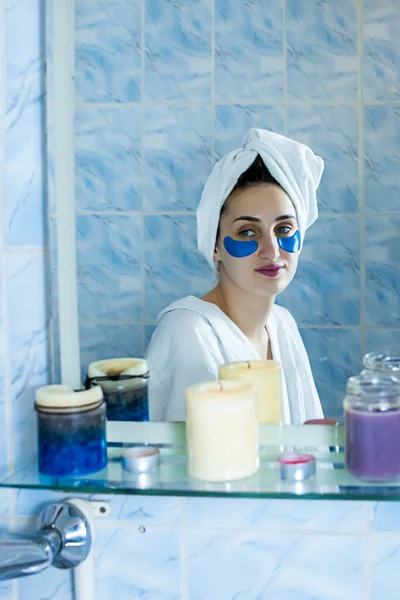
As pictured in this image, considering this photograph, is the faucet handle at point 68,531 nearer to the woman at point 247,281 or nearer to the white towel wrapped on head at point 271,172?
the woman at point 247,281

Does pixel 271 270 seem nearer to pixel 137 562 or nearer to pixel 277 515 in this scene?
pixel 277 515

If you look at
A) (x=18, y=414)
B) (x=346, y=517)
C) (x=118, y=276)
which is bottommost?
(x=346, y=517)

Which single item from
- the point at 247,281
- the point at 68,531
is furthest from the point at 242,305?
the point at 68,531

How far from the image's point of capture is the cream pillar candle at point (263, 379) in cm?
93

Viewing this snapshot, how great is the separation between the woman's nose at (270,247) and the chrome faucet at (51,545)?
0.40 meters

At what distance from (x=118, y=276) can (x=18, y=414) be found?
227mm

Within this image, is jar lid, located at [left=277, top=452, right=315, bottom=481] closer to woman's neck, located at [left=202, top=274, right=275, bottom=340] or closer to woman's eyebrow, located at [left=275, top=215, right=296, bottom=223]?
woman's neck, located at [left=202, top=274, right=275, bottom=340]

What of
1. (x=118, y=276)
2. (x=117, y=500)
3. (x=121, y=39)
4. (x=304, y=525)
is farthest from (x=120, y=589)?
(x=121, y=39)

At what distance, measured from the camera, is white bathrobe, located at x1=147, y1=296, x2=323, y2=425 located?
3.09 ft

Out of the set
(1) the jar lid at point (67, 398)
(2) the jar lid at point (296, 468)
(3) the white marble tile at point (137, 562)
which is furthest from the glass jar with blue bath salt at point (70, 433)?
(2) the jar lid at point (296, 468)

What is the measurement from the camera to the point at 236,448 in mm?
856

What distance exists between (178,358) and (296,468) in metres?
0.21

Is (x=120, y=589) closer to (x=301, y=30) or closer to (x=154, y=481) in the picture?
(x=154, y=481)

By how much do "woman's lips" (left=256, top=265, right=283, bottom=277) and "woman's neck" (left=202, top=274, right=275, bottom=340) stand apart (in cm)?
3
